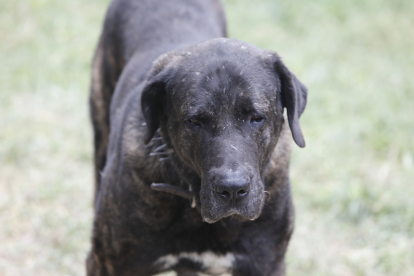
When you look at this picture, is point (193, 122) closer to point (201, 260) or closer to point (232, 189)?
point (232, 189)

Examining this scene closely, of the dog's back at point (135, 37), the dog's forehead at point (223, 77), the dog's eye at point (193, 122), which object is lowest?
the dog's eye at point (193, 122)

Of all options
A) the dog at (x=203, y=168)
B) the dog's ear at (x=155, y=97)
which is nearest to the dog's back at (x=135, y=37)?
the dog at (x=203, y=168)

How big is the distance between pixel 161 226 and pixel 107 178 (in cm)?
50

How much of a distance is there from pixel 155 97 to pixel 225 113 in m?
0.48

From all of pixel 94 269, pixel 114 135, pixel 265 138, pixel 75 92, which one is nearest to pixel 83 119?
pixel 75 92

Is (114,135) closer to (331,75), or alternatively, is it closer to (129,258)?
(129,258)

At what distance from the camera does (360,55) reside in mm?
8609

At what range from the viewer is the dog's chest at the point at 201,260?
3029 millimetres

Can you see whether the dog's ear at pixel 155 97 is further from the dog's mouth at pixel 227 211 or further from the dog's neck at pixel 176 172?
the dog's mouth at pixel 227 211

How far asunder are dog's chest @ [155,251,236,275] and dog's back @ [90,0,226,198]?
124cm

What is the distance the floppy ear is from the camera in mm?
2826

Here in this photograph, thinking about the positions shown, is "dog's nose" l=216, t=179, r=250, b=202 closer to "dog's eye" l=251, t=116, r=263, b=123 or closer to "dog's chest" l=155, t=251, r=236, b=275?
"dog's eye" l=251, t=116, r=263, b=123

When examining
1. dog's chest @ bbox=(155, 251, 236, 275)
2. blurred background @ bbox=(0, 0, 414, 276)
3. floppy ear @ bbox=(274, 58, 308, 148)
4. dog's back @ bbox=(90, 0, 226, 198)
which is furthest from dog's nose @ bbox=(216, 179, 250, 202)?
blurred background @ bbox=(0, 0, 414, 276)

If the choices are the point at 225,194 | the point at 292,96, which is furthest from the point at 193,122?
the point at 292,96
